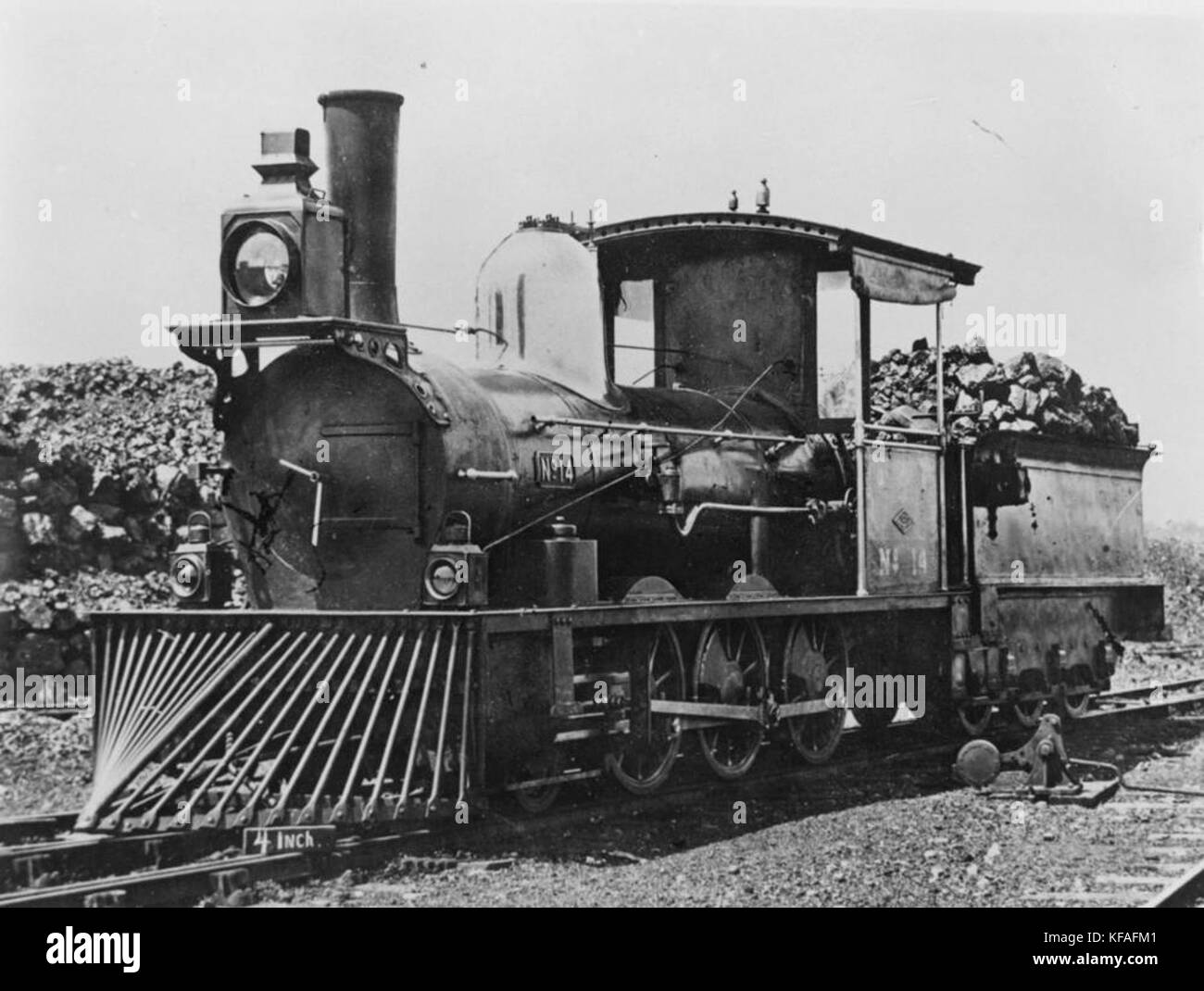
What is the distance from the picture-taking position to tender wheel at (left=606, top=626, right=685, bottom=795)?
8.63 meters

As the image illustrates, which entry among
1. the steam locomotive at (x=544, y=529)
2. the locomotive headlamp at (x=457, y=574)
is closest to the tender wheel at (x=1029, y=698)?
the steam locomotive at (x=544, y=529)

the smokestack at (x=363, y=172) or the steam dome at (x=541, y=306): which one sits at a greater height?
the smokestack at (x=363, y=172)

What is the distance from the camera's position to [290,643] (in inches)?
293

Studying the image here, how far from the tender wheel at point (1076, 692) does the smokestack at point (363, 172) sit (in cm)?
728

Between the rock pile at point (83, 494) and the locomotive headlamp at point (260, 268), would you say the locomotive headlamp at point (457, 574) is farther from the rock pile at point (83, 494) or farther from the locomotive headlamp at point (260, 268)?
the rock pile at point (83, 494)

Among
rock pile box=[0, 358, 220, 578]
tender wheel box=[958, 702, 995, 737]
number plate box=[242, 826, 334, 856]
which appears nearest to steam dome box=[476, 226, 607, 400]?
number plate box=[242, 826, 334, 856]

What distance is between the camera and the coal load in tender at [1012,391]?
14.8 m

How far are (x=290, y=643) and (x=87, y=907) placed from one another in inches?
68.4

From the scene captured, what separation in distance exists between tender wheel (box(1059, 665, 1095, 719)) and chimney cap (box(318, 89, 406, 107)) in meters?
7.63

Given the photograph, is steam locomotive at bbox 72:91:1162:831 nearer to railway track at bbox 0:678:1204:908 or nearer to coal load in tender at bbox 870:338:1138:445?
railway track at bbox 0:678:1204:908

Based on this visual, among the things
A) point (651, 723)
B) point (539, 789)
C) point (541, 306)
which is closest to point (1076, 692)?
point (651, 723)
